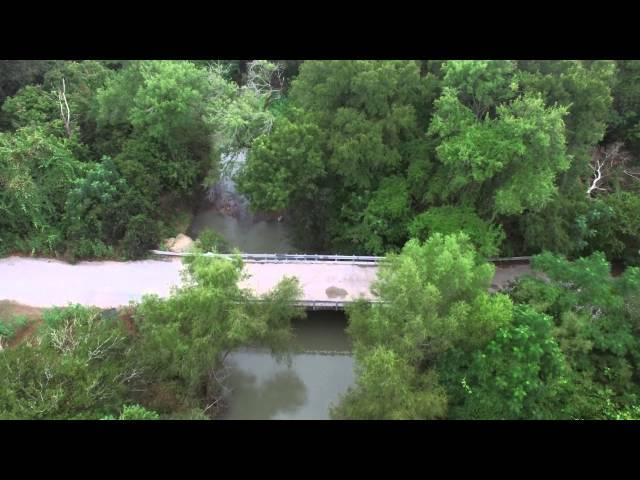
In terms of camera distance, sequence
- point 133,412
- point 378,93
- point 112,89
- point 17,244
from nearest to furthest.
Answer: point 133,412, point 378,93, point 17,244, point 112,89

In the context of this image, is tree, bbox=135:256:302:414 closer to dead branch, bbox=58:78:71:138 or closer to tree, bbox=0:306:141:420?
tree, bbox=0:306:141:420

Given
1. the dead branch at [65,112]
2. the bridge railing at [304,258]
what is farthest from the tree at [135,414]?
the dead branch at [65,112]

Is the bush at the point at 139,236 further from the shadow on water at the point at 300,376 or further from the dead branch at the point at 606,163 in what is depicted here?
the dead branch at the point at 606,163

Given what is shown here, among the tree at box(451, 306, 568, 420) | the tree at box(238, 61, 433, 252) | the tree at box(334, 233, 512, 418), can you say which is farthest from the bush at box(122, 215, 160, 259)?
the tree at box(451, 306, 568, 420)

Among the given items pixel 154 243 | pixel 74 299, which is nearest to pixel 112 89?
pixel 154 243

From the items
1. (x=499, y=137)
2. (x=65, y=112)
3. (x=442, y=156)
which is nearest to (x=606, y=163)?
(x=499, y=137)

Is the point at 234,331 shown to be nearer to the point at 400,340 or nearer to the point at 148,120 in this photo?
the point at 400,340
